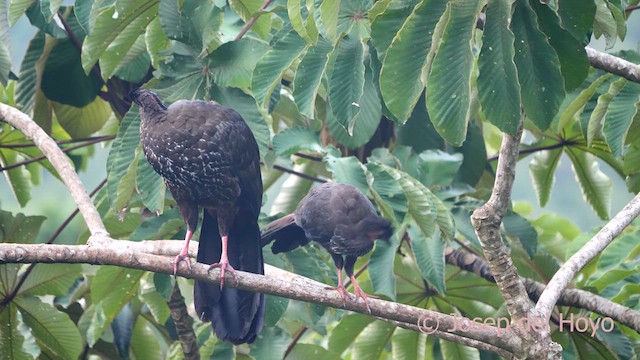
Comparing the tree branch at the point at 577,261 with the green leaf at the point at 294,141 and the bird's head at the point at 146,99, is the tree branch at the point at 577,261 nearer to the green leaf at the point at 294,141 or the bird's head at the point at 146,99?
the green leaf at the point at 294,141

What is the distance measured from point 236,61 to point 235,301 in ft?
3.18

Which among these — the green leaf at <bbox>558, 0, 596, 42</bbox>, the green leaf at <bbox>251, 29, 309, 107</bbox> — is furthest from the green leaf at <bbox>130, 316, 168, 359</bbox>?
the green leaf at <bbox>558, 0, 596, 42</bbox>

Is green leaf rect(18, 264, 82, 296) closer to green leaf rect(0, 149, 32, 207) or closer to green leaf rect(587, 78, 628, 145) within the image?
green leaf rect(0, 149, 32, 207)

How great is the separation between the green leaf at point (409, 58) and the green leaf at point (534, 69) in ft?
0.72

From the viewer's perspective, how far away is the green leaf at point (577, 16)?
257cm

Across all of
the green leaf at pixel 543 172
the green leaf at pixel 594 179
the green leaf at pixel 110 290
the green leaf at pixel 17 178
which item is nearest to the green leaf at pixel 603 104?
the green leaf at pixel 594 179

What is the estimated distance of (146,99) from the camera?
12.5 ft

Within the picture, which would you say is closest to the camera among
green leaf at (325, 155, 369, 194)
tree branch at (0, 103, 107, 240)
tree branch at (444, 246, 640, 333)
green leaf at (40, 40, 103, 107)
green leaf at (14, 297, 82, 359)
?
tree branch at (0, 103, 107, 240)

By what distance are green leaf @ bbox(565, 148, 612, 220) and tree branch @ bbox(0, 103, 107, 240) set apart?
2.49 meters

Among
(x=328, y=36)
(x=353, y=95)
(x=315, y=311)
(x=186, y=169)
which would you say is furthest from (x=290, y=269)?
(x=328, y=36)

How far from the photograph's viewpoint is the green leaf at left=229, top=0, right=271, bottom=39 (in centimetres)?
401

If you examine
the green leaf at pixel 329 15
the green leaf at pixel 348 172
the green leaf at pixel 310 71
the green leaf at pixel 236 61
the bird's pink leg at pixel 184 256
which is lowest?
the bird's pink leg at pixel 184 256

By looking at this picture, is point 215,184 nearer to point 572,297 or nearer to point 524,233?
point 524,233

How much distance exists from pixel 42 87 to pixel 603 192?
2.89 meters
